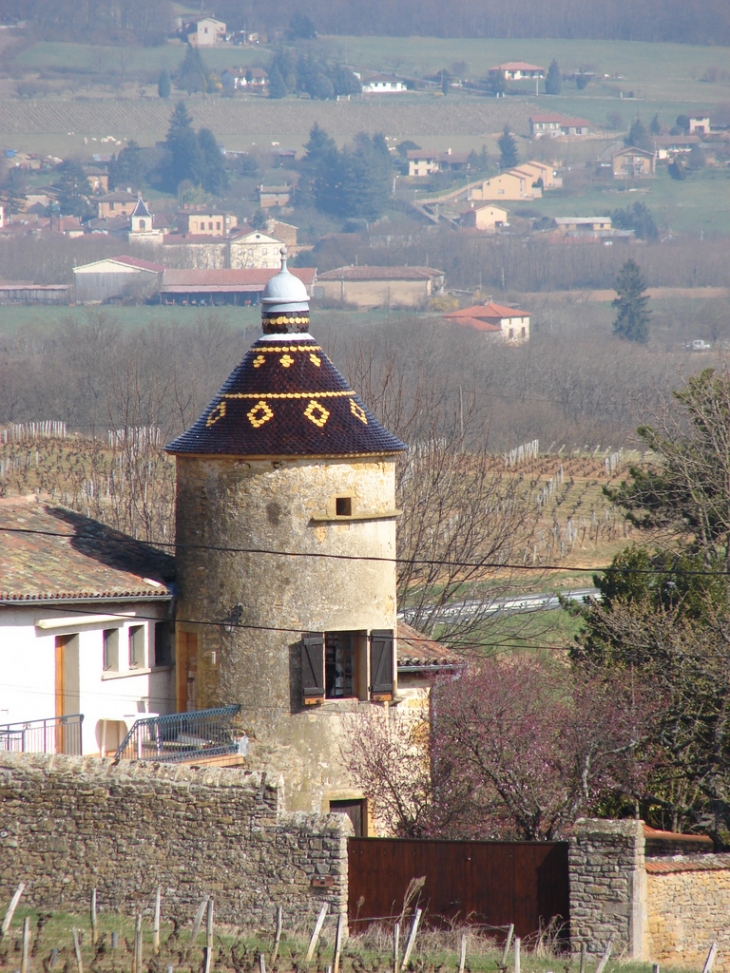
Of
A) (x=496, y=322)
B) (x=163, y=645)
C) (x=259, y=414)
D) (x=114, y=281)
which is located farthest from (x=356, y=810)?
(x=114, y=281)

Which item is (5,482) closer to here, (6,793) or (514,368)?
(6,793)

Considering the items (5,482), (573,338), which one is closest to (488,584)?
(5,482)

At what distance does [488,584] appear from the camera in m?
53.2

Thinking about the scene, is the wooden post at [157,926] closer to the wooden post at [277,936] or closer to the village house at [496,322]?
the wooden post at [277,936]

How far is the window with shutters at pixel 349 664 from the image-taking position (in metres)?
27.6

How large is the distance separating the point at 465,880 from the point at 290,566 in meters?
6.83

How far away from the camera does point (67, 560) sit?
28688 millimetres

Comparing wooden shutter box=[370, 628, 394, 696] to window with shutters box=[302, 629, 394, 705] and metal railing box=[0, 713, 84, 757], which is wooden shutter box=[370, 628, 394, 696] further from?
metal railing box=[0, 713, 84, 757]

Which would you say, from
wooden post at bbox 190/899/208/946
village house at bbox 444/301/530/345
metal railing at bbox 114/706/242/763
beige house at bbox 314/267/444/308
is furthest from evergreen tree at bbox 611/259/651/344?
wooden post at bbox 190/899/208/946

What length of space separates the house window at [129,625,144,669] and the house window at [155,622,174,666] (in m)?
0.33

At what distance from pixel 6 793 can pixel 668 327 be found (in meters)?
163

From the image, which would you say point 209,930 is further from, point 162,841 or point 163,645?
point 163,645

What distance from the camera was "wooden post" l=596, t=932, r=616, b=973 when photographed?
790 inches

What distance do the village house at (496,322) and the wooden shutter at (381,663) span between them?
124813 mm
